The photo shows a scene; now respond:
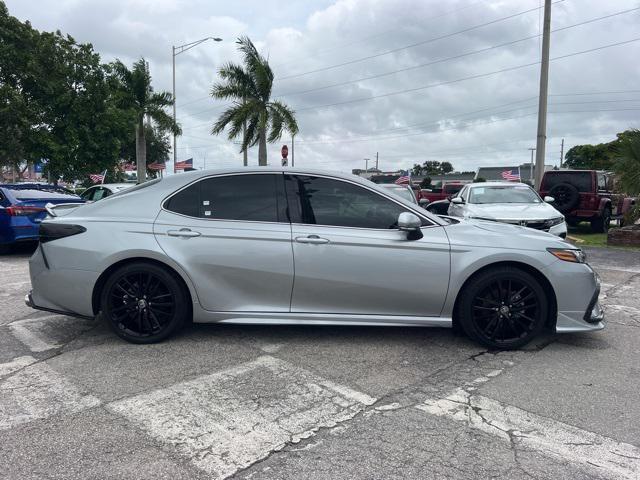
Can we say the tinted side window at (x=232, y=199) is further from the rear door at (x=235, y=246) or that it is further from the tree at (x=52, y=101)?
the tree at (x=52, y=101)

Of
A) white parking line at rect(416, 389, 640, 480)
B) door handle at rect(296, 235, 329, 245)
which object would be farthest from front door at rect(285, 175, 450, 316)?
white parking line at rect(416, 389, 640, 480)

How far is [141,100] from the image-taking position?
85.5 ft

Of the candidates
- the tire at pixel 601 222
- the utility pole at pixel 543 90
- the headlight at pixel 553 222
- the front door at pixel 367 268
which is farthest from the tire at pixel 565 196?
the front door at pixel 367 268

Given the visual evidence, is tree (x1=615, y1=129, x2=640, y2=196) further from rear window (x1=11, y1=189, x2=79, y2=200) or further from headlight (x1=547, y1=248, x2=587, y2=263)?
rear window (x1=11, y1=189, x2=79, y2=200)

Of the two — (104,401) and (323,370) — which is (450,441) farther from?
(104,401)

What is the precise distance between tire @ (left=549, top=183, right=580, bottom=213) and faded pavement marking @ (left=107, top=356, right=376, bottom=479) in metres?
12.4

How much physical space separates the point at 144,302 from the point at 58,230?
3.25 feet

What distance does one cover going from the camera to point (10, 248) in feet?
35.0

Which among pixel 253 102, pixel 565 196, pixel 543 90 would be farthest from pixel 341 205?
pixel 253 102

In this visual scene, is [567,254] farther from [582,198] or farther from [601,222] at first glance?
[601,222]

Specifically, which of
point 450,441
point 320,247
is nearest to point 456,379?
point 450,441

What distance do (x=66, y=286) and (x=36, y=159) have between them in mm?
20775

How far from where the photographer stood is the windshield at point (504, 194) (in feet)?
34.5

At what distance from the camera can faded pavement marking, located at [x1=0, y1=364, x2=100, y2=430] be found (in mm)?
3232
